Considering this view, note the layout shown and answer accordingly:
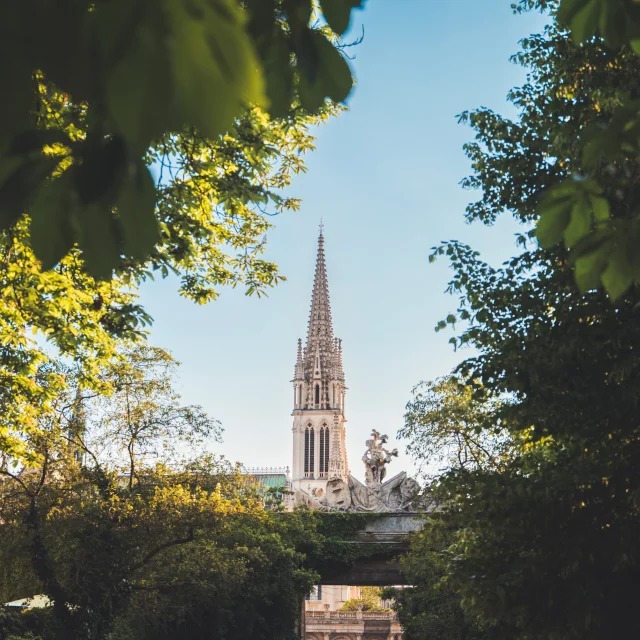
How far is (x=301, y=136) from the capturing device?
488 inches

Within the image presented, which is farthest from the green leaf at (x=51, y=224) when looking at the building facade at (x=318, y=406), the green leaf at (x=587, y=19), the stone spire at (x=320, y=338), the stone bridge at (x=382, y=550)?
the stone spire at (x=320, y=338)

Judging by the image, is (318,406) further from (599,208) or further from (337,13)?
(337,13)

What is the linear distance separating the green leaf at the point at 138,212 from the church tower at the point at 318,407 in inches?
4113

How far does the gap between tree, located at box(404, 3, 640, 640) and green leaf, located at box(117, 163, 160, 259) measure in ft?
27.3

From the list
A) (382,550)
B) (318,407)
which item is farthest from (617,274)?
(318,407)

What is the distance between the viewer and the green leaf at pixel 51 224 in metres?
1.75

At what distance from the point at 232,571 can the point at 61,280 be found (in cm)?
1381

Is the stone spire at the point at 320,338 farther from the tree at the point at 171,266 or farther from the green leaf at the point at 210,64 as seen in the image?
the green leaf at the point at 210,64

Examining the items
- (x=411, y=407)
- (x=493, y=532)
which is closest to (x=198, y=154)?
(x=493, y=532)

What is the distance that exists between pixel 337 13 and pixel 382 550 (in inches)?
1244

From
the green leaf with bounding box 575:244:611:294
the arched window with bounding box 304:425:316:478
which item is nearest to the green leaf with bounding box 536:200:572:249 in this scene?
the green leaf with bounding box 575:244:611:294

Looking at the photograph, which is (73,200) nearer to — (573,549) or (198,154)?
(198,154)

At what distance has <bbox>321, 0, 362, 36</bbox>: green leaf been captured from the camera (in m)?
2.15

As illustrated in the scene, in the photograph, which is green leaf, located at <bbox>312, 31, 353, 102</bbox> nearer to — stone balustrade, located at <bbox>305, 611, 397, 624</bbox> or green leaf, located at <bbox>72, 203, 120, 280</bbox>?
green leaf, located at <bbox>72, 203, 120, 280</bbox>
